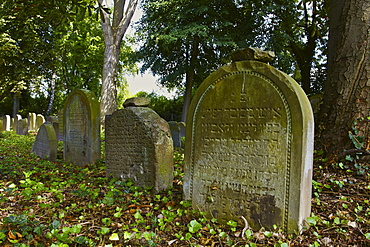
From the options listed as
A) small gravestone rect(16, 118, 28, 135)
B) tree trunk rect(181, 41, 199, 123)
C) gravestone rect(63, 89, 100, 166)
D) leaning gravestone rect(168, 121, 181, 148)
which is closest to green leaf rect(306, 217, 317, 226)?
gravestone rect(63, 89, 100, 166)

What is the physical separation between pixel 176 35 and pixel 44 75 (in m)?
11.8

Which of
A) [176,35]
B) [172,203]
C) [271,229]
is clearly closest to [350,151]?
[271,229]

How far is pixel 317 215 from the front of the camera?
305 centimetres

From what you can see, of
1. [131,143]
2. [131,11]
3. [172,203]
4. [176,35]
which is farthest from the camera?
[176,35]

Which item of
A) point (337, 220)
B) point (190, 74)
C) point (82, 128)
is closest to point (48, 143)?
point (82, 128)

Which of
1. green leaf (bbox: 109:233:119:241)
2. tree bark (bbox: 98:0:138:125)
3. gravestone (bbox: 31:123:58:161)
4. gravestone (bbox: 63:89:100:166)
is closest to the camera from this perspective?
green leaf (bbox: 109:233:119:241)

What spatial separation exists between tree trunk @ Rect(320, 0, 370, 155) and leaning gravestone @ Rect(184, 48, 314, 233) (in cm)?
150

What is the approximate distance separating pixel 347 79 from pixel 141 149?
3.08 meters

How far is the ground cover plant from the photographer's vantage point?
2.66 m

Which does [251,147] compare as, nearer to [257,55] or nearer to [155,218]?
[257,55]

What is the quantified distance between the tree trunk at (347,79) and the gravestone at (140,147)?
7.60 ft

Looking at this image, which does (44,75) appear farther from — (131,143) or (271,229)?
(271,229)

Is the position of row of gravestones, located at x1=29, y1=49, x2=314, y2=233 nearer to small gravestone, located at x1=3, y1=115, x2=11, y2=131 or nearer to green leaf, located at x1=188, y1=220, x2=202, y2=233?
green leaf, located at x1=188, y1=220, x2=202, y2=233

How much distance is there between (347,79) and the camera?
4.02 meters
